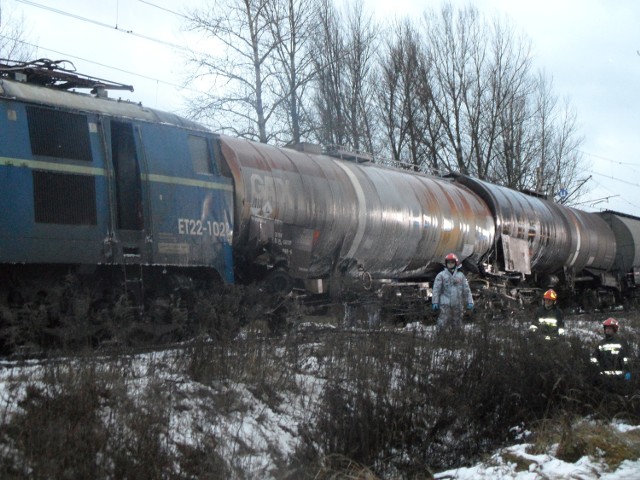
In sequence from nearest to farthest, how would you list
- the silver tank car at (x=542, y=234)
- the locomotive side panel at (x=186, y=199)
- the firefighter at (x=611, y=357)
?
the firefighter at (x=611, y=357) → the locomotive side panel at (x=186, y=199) → the silver tank car at (x=542, y=234)

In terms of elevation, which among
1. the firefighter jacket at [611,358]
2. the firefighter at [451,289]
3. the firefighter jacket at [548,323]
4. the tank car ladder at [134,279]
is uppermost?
the tank car ladder at [134,279]

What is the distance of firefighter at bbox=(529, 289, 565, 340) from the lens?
975 cm

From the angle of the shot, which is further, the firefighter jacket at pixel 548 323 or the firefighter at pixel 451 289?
the firefighter at pixel 451 289

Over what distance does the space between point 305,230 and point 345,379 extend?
4709 millimetres

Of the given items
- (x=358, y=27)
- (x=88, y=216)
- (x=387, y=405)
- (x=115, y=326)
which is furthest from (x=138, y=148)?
(x=358, y=27)

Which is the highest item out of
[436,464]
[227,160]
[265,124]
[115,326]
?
[265,124]

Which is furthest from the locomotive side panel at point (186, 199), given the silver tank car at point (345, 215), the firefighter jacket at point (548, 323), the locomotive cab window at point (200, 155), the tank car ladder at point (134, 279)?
the firefighter jacket at point (548, 323)

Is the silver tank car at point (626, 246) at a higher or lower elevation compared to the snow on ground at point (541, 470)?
higher

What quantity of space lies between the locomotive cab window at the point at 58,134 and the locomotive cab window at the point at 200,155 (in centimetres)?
176

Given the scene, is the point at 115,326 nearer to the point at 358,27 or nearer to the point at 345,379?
the point at 345,379

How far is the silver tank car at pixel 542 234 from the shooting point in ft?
62.1

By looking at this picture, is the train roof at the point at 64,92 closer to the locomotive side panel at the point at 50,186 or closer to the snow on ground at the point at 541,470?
the locomotive side panel at the point at 50,186

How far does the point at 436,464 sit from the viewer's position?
771cm

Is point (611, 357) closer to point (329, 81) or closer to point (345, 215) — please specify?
point (345, 215)
